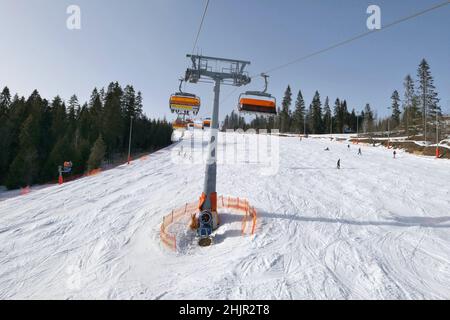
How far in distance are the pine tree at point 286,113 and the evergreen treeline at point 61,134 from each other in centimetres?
4425

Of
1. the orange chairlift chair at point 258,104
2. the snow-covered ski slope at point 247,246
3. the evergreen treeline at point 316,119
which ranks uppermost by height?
the evergreen treeline at point 316,119

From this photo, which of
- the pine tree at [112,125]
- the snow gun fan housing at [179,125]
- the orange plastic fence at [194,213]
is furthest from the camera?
the pine tree at [112,125]

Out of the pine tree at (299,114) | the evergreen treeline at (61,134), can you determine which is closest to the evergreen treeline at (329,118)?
the pine tree at (299,114)

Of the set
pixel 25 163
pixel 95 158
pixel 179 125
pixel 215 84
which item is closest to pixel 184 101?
pixel 215 84

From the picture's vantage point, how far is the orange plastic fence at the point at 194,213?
11.5m

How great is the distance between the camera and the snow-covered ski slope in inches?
296

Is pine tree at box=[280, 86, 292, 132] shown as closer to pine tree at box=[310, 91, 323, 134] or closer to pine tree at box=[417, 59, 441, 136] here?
pine tree at box=[310, 91, 323, 134]

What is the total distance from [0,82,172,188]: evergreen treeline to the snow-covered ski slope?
21.4 m

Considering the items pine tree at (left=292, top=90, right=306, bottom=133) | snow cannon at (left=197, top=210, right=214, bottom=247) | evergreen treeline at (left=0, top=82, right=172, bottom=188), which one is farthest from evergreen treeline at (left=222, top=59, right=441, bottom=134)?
snow cannon at (left=197, top=210, right=214, bottom=247)

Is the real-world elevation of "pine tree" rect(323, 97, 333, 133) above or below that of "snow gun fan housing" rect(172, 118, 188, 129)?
above

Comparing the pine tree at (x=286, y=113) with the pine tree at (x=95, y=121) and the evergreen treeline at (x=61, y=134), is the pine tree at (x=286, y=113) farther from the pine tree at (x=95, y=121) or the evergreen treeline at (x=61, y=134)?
the pine tree at (x=95, y=121)

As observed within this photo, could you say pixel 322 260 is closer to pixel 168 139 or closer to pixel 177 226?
pixel 177 226

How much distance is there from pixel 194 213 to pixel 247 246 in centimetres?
488
